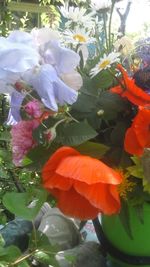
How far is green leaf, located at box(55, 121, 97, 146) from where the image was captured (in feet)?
1.50

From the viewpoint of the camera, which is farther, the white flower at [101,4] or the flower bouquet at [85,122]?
the white flower at [101,4]

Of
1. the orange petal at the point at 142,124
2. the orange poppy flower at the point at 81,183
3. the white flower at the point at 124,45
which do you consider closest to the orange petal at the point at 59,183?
the orange poppy flower at the point at 81,183

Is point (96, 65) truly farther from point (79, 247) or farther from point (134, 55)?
point (79, 247)

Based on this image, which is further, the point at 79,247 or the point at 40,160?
the point at 79,247

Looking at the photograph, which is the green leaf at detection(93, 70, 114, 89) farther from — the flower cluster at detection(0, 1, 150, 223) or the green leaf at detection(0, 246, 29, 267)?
the green leaf at detection(0, 246, 29, 267)

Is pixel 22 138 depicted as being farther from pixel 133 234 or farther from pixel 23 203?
pixel 133 234

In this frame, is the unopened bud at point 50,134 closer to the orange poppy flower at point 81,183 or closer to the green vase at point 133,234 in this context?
the orange poppy flower at point 81,183

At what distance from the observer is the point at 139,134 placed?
0.46 meters

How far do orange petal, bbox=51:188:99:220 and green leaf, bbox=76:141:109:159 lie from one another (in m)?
0.05

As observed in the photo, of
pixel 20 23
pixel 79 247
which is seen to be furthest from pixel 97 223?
pixel 20 23

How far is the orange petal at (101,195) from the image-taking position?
1.33ft

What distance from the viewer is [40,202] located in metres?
0.43

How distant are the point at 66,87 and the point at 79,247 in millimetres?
287

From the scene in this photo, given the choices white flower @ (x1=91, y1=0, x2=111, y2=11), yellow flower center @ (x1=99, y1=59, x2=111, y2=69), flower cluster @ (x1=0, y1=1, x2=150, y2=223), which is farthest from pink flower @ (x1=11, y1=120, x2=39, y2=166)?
white flower @ (x1=91, y1=0, x2=111, y2=11)
